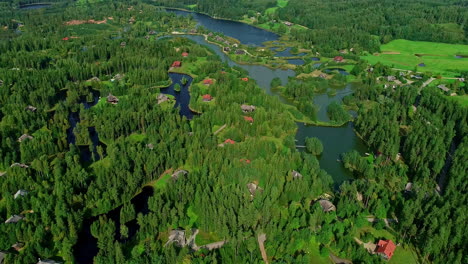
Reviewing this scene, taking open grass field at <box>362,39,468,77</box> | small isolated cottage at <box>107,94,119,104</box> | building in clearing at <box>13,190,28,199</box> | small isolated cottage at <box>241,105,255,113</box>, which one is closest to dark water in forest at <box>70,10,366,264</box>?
small isolated cottage at <box>107,94,119,104</box>

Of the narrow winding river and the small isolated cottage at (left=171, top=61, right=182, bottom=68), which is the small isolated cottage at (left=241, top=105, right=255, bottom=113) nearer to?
the narrow winding river

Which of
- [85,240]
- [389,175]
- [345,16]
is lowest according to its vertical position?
[85,240]

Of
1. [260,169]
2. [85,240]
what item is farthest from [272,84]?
[85,240]

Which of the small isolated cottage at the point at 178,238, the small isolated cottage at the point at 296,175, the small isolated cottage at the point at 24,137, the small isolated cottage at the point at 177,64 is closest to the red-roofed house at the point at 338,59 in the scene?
the small isolated cottage at the point at 177,64

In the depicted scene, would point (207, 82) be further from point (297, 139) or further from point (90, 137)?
point (90, 137)

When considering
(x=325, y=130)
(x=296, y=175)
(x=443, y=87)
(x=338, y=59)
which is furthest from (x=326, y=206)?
(x=338, y=59)

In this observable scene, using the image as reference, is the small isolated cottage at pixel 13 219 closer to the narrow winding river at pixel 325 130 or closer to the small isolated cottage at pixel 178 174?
the small isolated cottage at pixel 178 174

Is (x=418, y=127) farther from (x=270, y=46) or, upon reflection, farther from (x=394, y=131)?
(x=270, y=46)
